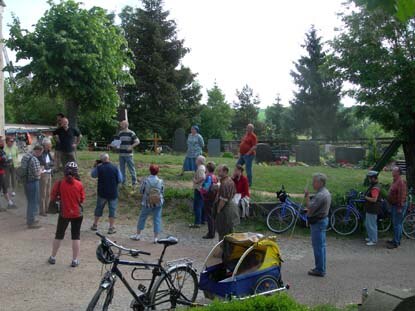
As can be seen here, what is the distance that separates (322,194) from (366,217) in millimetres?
3616

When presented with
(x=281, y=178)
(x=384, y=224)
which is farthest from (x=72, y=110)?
(x=384, y=224)

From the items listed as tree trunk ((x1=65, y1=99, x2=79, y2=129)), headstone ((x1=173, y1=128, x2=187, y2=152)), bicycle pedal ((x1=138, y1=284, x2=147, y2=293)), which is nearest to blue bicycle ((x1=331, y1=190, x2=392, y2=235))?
bicycle pedal ((x1=138, y1=284, x2=147, y2=293))

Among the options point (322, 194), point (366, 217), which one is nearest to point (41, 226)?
point (322, 194)

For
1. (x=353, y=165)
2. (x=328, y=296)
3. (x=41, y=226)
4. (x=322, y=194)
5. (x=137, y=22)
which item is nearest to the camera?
(x=328, y=296)

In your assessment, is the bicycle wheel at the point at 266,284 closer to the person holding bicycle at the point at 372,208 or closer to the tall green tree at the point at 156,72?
the person holding bicycle at the point at 372,208

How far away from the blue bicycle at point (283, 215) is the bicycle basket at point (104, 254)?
6919mm

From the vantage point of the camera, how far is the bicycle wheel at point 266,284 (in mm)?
7293

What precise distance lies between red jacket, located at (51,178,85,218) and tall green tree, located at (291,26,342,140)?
38.5m

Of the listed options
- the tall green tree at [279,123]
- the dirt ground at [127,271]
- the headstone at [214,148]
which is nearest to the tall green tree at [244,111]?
the tall green tree at [279,123]

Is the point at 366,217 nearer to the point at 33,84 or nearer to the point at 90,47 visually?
the point at 90,47

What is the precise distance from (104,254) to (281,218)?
23.5 ft

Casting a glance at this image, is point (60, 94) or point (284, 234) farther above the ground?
point (60, 94)

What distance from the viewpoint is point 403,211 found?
485 inches

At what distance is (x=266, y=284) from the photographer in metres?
7.41
